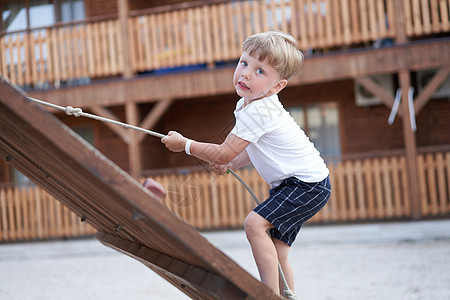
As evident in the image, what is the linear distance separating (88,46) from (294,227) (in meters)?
10.5

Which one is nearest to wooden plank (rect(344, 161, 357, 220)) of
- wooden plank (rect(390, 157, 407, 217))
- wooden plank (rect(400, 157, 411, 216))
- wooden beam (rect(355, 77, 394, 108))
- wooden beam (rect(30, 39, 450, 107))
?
wooden plank (rect(390, 157, 407, 217))

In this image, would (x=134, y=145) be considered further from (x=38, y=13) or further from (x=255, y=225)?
(x=255, y=225)

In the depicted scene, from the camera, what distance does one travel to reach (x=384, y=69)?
10.4 metres

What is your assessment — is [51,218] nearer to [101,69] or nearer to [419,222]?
[101,69]

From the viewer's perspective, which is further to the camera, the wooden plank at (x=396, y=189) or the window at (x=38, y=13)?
the window at (x=38, y=13)

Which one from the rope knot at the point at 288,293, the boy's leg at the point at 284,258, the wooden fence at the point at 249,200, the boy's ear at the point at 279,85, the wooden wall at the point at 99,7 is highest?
the wooden wall at the point at 99,7

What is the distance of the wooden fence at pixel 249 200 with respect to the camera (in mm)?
10219

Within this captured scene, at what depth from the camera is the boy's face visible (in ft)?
7.98

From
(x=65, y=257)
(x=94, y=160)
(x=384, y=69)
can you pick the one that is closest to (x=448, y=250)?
(x=384, y=69)

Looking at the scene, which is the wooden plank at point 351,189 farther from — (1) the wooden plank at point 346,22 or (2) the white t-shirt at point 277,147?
(2) the white t-shirt at point 277,147

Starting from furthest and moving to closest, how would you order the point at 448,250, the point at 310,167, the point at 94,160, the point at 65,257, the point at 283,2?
the point at 283,2, the point at 65,257, the point at 448,250, the point at 310,167, the point at 94,160

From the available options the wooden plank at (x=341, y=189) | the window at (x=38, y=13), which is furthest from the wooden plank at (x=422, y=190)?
the window at (x=38, y=13)

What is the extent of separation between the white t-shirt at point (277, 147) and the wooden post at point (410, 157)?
8144 millimetres

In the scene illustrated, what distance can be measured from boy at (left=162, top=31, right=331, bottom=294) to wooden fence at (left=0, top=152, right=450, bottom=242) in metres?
6.94
